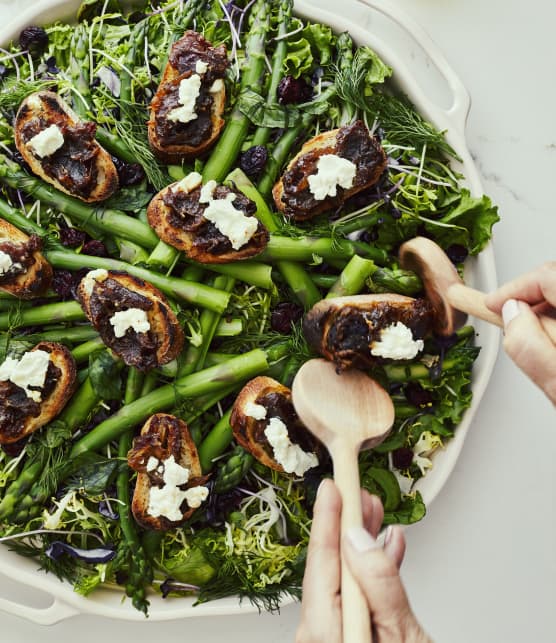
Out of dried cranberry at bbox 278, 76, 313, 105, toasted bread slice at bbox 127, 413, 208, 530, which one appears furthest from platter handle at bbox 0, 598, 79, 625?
dried cranberry at bbox 278, 76, 313, 105

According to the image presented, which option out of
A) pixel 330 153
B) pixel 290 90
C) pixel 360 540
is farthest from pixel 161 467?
pixel 290 90

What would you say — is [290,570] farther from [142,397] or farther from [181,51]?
[181,51]

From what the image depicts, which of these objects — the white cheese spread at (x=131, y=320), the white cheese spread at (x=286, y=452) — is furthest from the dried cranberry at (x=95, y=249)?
the white cheese spread at (x=286, y=452)

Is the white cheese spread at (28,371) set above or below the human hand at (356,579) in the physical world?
below

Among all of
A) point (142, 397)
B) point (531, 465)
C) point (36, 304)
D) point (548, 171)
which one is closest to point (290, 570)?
point (142, 397)

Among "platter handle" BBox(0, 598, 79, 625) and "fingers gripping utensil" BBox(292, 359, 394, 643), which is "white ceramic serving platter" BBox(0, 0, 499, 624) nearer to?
"platter handle" BBox(0, 598, 79, 625)

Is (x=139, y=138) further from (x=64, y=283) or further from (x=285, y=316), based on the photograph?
(x=285, y=316)

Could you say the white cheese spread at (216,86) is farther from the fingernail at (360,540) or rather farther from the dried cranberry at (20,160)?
the fingernail at (360,540)
